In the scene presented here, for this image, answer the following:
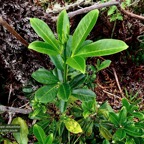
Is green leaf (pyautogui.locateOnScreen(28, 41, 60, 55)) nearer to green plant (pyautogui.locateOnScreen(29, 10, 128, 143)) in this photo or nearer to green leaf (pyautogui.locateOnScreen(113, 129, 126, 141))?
green plant (pyautogui.locateOnScreen(29, 10, 128, 143))

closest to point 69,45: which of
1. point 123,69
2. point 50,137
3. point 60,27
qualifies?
point 60,27

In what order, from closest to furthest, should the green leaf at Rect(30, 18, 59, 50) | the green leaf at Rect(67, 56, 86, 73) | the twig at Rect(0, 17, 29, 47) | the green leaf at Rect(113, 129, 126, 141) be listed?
the green leaf at Rect(67, 56, 86, 73), the green leaf at Rect(30, 18, 59, 50), the green leaf at Rect(113, 129, 126, 141), the twig at Rect(0, 17, 29, 47)

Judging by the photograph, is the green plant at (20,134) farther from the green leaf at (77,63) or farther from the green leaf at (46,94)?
the green leaf at (77,63)

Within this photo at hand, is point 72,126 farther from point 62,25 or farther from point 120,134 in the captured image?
point 62,25

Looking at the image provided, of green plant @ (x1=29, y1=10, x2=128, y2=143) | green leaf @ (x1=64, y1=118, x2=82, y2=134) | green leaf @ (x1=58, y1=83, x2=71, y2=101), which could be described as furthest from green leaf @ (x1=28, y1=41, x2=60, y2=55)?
green leaf @ (x1=64, y1=118, x2=82, y2=134)

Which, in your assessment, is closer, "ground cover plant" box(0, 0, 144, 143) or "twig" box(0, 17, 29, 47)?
"ground cover plant" box(0, 0, 144, 143)

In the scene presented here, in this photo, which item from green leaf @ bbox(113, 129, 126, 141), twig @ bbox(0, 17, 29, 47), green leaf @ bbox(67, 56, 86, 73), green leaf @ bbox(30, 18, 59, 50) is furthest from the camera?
twig @ bbox(0, 17, 29, 47)

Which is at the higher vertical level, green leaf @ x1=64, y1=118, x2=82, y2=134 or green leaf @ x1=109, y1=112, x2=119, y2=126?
green leaf @ x1=109, y1=112, x2=119, y2=126

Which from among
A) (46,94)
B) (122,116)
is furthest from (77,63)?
(122,116)

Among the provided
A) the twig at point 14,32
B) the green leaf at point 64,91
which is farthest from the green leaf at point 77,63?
the twig at point 14,32
